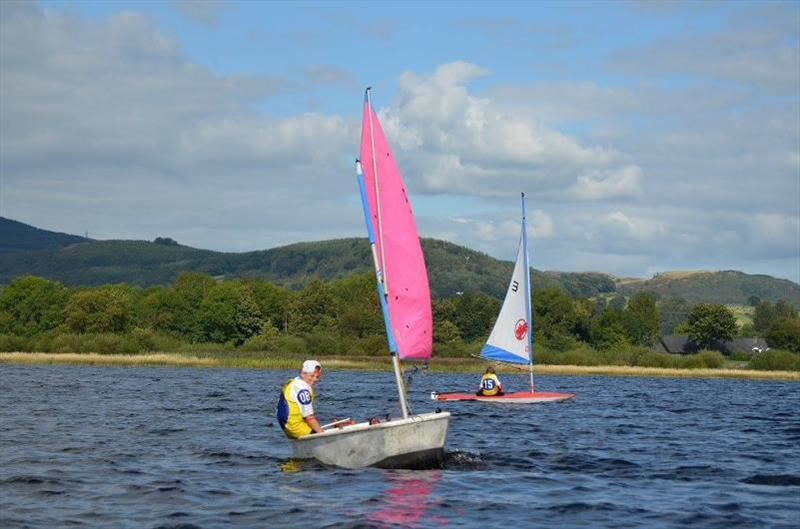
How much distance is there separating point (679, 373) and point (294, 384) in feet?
291

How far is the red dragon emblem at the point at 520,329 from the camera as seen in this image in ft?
189

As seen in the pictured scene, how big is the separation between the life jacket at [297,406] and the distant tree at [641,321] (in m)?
149

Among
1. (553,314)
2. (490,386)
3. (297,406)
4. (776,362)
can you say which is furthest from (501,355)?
(553,314)

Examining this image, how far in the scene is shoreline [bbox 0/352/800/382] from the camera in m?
98.7

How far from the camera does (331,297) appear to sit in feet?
514

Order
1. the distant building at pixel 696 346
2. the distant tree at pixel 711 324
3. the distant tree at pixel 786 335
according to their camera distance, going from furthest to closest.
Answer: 1. the distant building at pixel 696 346
2. the distant tree at pixel 711 324
3. the distant tree at pixel 786 335

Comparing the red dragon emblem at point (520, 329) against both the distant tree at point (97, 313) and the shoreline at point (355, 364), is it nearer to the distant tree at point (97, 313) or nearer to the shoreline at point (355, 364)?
the shoreline at point (355, 364)

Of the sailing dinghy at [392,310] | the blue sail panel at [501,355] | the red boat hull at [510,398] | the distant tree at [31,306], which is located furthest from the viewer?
the distant tree at [31,306]

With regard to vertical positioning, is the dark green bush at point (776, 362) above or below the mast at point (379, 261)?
below

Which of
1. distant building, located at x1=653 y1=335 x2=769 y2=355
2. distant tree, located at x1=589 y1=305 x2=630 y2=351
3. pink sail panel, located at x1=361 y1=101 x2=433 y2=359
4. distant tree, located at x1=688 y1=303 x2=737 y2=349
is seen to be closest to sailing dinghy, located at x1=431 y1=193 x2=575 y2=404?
pink sail panel, located at x1=361 y1=101 x2=433 y2=359

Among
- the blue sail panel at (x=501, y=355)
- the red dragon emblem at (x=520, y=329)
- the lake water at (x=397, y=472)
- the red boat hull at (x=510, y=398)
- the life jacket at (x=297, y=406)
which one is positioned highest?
the red dragon emblem at (x=520, y=329)

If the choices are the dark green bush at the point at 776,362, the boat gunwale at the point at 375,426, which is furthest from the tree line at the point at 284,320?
the boat gunwale at the point at 375,426

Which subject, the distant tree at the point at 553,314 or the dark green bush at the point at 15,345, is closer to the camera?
the dark green bush at the point at 15,345

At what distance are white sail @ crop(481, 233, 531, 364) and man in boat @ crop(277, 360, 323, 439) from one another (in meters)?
33.1
